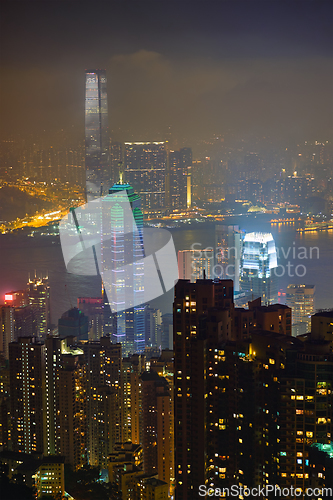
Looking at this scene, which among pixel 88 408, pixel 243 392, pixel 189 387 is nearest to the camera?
pixel 243 392

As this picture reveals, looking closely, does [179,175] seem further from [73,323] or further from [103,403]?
[103,403]

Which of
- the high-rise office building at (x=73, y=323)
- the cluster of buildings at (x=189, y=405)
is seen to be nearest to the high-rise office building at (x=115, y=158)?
the high-rise office building at (x=73, y=323)

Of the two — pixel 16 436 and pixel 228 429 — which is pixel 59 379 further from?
pixel 228 429

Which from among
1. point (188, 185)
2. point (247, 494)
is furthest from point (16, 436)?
point (188, 185)

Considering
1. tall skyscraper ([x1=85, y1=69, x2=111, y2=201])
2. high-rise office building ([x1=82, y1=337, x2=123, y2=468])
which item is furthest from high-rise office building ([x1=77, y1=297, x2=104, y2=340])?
high-rise office building ([x1=82, y1=337, x2=123, y2=468])

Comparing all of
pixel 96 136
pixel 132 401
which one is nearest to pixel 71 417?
pixel 132 401

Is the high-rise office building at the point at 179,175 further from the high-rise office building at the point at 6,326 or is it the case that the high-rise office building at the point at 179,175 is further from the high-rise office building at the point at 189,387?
the high-rise office building at the point at 189,387
